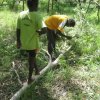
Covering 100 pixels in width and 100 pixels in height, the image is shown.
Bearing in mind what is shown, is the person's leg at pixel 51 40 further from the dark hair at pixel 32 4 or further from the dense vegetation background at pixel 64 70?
the dark hair at pixel 32 4

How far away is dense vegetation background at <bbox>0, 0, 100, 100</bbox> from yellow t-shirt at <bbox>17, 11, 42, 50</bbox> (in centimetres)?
81

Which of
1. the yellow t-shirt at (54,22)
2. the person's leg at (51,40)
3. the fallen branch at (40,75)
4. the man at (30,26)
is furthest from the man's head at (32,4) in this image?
the person's leg at (51,40)

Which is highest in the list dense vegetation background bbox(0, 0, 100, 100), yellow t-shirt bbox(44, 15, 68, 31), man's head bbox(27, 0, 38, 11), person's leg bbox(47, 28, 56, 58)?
man's head bbox(27, 0, 38, 11)

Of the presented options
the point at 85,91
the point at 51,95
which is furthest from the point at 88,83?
the point at 51,95

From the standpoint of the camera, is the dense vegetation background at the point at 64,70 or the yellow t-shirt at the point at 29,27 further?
the dense vegetation background at the point at 64,70

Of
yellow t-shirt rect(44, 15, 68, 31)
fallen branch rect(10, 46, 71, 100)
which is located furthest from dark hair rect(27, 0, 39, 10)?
yellow t-shirt rect(44, 15, 68, 31)

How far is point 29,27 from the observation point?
4.75 meters

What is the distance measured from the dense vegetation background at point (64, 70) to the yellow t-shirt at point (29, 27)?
81cm

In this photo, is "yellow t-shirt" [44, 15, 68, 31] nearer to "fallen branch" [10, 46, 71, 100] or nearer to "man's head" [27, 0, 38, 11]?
"fallen branch" [10, 46, 71, 100]

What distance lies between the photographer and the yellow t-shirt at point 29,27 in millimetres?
4711

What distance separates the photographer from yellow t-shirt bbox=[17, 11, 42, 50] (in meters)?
4.71

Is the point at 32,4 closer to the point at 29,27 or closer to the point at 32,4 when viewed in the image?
the point at 32,4

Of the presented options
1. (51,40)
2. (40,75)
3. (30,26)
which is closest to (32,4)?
(30,26)

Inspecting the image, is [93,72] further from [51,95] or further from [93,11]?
[93,11]
